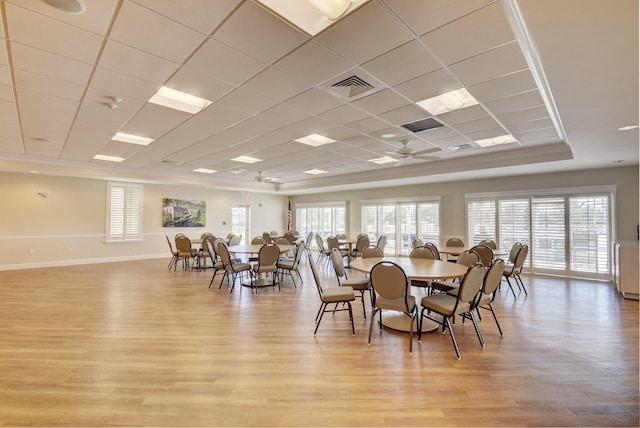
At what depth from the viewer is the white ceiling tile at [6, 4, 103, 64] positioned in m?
2.27

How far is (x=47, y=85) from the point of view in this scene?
135 inches

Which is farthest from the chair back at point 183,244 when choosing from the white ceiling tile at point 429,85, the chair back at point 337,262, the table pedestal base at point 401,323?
the white ceiling tile at point 429,85

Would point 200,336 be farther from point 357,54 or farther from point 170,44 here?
point 357,54

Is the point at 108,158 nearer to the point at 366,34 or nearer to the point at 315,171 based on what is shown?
the point at 315,171

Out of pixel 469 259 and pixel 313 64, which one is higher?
pixel 313 64

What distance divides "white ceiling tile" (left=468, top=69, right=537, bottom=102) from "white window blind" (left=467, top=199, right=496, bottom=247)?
556cm

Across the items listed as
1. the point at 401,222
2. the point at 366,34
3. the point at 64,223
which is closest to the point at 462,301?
the point at 366,34

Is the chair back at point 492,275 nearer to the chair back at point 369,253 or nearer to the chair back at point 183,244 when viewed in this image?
the chair back at point 369,253

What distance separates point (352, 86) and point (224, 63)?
145 cm

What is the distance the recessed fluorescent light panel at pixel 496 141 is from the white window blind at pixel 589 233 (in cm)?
298

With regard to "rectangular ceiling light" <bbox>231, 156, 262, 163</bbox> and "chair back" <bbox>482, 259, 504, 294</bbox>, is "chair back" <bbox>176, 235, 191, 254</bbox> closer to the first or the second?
A: "rectangular ceiling light" <bbox>231, 156, 262, 163</bbox>

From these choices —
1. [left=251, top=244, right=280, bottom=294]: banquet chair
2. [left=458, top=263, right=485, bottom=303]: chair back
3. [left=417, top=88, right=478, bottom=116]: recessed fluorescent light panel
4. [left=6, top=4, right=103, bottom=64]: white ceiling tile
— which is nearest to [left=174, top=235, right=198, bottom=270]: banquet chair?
[left=251, top=244, right=280, bottom=294]: banquet chair

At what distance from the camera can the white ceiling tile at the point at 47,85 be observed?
3.21m

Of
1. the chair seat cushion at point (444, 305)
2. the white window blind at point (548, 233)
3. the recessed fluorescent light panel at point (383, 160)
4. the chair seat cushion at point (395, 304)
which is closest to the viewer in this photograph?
the chair seat cushion at point (444, 305)
